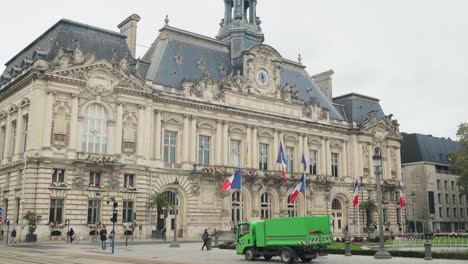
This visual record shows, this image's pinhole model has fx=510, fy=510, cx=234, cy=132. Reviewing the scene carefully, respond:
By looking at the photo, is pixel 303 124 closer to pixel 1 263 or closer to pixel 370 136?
pixel 370 136

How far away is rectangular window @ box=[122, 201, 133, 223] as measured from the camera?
4916 cm

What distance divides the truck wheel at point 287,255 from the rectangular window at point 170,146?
95.8ft

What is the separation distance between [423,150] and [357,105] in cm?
1875

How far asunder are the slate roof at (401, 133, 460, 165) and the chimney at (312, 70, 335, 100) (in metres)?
20.0

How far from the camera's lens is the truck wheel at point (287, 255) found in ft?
86.5

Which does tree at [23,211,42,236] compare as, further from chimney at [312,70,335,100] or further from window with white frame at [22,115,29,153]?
chimney at [312,70,335,100]

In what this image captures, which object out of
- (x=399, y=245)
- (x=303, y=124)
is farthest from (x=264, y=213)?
(x=399, y=245)

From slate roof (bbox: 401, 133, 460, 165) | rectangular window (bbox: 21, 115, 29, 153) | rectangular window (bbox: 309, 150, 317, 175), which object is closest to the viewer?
rectangular window (bbox: 21, 115, 29, 153)

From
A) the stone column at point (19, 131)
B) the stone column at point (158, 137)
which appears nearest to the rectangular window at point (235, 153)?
the stone column at point (158, 137)

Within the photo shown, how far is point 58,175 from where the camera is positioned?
46.1 metres

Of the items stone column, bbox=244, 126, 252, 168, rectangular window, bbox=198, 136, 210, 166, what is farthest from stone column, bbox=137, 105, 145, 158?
stone column, bbox=244, 126, 252, 168

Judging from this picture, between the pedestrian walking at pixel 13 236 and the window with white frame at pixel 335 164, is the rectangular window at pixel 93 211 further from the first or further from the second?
the window with white frame at pixel 335 164

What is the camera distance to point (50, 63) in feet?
154

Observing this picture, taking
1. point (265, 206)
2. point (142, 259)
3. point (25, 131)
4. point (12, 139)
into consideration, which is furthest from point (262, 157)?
point (142, 259)
